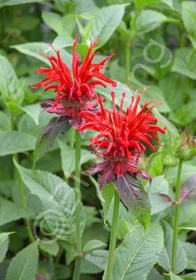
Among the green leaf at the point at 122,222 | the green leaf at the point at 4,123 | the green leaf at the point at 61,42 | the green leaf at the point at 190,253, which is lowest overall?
the green leaf at the point at 190,253

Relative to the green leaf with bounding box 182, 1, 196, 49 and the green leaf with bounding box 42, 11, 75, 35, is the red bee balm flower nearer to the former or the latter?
the green leaf with bounding box 42, 11, 75, 35

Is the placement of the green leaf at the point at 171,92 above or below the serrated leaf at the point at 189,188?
above

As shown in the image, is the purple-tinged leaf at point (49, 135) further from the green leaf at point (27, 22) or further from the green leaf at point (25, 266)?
the green leaf at point (27, 22)

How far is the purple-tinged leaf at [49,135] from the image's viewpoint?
0.71 m

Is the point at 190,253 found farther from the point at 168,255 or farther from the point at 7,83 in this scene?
the point at 7,83

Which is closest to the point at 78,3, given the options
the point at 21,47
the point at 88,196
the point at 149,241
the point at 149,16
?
the point at 149,16

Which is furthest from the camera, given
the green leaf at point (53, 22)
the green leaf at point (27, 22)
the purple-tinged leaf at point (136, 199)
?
the green leaf at point (27, 22)

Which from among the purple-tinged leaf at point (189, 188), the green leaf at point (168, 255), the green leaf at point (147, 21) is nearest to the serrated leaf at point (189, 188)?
the purple-tinged leaf at point (189, 188)

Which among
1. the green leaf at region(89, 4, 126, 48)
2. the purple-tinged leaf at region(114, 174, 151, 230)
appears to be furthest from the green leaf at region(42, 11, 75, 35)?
the purple-tinged leaf at region(114, 174, 151, 230)

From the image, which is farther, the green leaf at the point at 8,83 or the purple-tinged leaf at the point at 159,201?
the green leaf at the point at 8,83

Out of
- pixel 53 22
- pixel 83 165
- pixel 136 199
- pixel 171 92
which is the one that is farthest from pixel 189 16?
pixel 136 199

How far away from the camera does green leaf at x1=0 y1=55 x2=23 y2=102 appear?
961 mm

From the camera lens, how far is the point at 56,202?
34.9 inches

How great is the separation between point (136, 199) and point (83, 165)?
61 centimetres
